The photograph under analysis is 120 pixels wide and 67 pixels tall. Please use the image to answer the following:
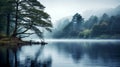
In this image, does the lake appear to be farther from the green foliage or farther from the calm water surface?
the green foliage

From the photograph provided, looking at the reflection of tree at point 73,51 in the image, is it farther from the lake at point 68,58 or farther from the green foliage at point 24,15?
the green foliage at point 24,15

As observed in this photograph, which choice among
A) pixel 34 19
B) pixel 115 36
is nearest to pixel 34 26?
pixel 34 19

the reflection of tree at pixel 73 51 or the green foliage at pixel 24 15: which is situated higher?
the green foliage at pixel 24 15

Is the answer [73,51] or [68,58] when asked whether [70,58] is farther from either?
[73,51]

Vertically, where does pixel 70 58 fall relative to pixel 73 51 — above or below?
above

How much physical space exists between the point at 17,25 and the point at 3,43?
8.99 metres

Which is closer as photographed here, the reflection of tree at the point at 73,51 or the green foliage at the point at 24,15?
the reflection of tree at the point at 73,51

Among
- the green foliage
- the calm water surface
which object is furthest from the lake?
A: the green foliage

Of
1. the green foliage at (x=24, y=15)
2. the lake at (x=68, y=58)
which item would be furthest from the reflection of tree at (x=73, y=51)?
the green foliage at (x=24, y=15)

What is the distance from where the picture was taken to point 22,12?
72750mm

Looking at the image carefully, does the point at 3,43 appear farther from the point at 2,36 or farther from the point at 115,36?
the point at 115,36

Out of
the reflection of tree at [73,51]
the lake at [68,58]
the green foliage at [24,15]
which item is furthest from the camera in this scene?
the green foliage at [24,15]

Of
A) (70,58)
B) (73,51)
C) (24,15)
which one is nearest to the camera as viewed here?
(70,58)

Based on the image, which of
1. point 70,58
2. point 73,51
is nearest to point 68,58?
point 70,58
